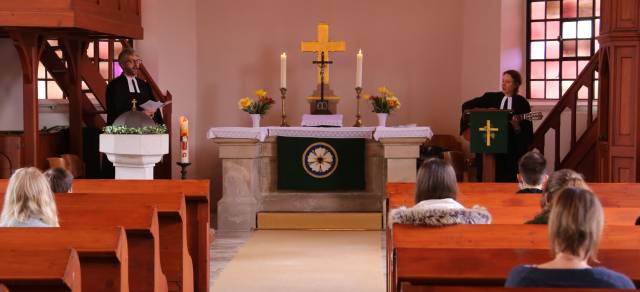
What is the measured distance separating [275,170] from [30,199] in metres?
6.63

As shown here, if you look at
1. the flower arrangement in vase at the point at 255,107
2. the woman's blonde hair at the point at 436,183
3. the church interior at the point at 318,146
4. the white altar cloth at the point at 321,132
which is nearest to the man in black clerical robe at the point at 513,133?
the church interior at the point at 318,146

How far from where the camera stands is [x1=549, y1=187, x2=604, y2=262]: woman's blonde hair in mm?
3281

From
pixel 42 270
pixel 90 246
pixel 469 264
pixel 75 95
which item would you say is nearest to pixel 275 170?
pixel 75 95

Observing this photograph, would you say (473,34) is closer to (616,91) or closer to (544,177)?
(616,91)

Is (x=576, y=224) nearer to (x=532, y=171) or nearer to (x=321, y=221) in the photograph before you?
(x=532, y=171)

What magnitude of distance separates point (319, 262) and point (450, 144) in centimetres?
472

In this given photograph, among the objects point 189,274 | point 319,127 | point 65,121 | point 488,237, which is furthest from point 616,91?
point 65,121

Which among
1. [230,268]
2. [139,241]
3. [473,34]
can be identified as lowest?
[230,268]

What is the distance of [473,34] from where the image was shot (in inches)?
521

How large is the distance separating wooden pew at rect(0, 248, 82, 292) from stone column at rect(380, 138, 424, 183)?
23.8 ft

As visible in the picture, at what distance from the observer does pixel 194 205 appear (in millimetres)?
6848

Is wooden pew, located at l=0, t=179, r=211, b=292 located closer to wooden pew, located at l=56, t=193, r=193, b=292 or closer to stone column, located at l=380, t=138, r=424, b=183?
wooden pew, located at l=56, t=193, r=193, b=292

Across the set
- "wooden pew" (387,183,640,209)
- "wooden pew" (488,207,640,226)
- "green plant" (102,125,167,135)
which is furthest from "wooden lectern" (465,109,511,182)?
"wooden pew" (488,207,640,226)

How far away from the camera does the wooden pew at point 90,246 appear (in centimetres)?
418
